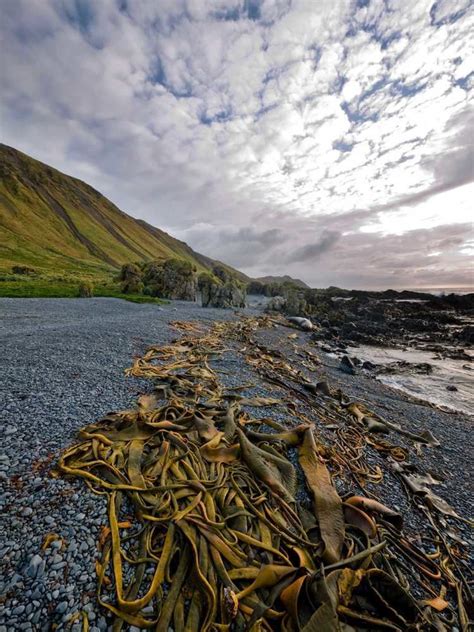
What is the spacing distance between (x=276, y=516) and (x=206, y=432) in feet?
4.71

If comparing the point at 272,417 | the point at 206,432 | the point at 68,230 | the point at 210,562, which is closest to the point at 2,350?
the point at 206,432

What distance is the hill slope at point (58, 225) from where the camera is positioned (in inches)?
2475

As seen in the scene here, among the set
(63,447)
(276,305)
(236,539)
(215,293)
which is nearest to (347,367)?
(236,539)

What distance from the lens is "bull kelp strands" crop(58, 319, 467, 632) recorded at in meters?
1.99

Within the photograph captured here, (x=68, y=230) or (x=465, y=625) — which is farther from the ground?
(x=68, y=230)

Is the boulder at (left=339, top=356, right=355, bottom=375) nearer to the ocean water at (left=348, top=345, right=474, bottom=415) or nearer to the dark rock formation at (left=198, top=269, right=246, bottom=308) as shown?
the ocean water at (left=348, top=345, right=474, bottom=415)

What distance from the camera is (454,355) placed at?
18.2 meters

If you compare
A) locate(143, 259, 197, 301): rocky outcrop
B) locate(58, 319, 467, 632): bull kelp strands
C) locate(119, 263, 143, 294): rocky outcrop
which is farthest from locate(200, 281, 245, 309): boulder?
locate(58, 319, 467, 632): bull kelp strands

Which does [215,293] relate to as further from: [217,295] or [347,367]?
[347,367]

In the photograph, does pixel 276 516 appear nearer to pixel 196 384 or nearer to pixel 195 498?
pixel 195 498

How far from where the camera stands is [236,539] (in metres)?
2.49

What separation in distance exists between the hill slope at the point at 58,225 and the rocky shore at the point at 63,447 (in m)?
51.3

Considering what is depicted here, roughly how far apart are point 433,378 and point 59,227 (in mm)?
113406

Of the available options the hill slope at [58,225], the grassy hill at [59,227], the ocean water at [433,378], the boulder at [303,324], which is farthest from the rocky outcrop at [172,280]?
the hill slope at [58,225]
